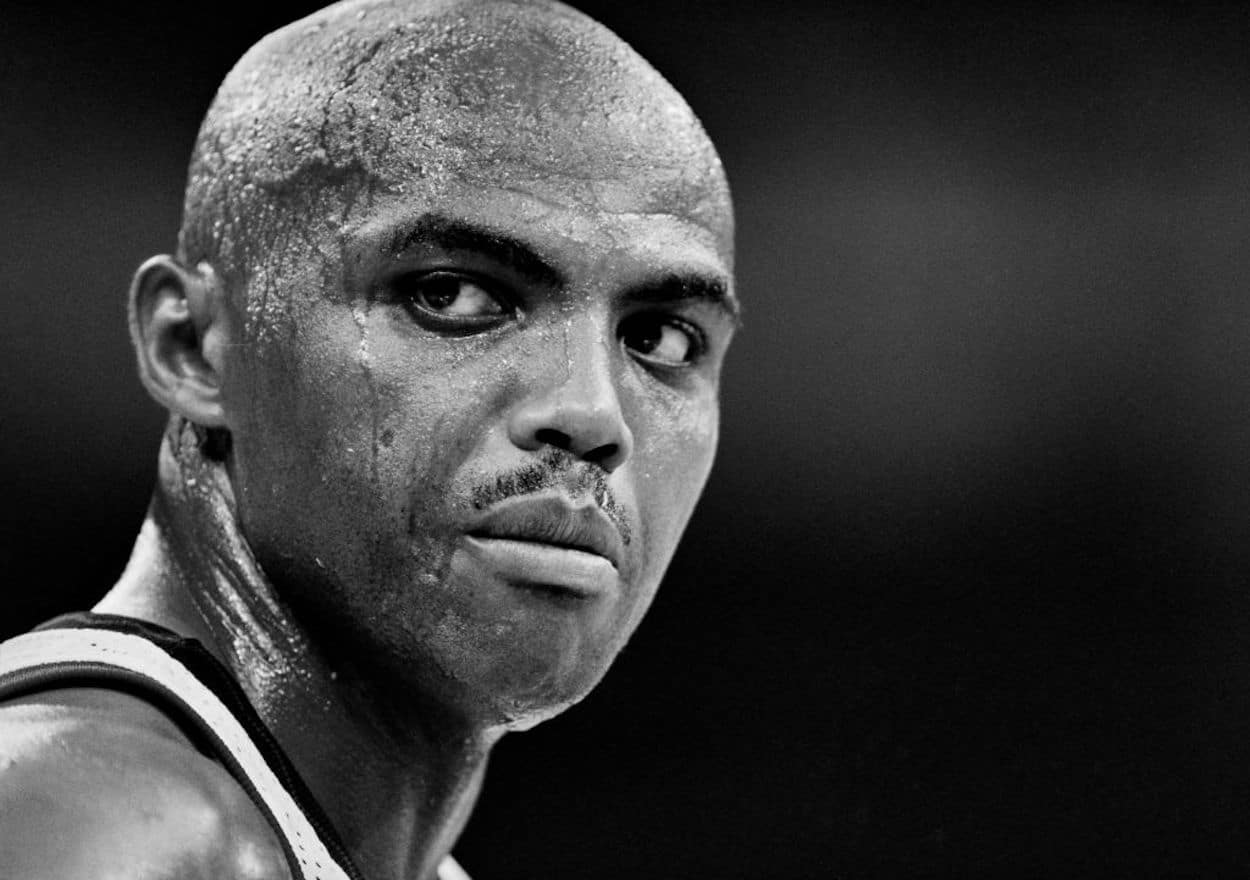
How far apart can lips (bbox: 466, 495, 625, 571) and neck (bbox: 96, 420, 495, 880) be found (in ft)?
0.65

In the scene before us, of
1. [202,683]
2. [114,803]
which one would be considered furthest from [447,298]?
[114,803]

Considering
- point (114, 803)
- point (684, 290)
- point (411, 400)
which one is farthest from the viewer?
point (684, 290)

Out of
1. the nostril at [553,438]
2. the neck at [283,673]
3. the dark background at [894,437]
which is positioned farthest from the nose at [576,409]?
the dark background at [894,437]

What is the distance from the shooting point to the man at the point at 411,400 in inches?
61.9

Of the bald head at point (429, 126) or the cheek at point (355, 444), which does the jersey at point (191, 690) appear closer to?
the cheek at point (355, 444)

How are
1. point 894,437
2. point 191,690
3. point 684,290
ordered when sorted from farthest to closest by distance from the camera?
point 894,437 < point 684,290 < point 191,690

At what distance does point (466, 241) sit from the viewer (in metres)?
1.61

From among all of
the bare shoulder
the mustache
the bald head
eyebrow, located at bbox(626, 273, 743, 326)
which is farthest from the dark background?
the bare shoulder

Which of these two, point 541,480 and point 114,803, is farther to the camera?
point 541,480

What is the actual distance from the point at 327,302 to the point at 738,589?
4.94ft

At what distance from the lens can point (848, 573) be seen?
118 inches

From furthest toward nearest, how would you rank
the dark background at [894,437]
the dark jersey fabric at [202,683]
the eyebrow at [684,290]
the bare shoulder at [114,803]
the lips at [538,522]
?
the dark background at [894,437]
the eyebrow at [684,290]
the lips at [538,522]
the dark jersey fabric at [202,683]
the bare shoulder at [114,803]

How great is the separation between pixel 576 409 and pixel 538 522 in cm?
9

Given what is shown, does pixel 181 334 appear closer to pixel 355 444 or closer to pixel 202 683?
pixel 355 444
